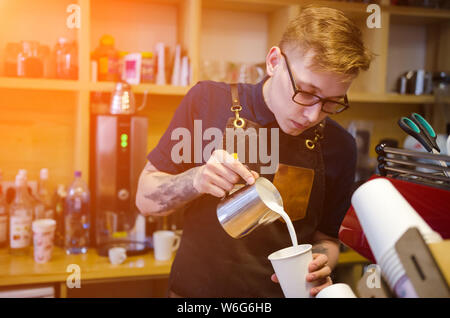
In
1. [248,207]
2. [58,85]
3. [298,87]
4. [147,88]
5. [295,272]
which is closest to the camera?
[295,272]

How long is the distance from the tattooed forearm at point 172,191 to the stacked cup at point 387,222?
2.15 feet

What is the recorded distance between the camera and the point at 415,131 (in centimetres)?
94

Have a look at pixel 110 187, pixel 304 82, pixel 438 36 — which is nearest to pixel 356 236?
pixel 304 82

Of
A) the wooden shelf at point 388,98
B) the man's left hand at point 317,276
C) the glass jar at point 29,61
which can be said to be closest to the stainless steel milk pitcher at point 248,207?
the man's left hand at point 317,276

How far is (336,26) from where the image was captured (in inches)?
38.4

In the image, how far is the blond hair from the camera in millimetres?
952

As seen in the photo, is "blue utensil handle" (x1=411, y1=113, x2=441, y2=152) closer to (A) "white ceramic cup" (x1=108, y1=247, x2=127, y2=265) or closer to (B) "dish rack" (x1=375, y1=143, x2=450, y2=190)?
(B) "dish rack" (x1=375, y1=143, x2=450, y2=190)

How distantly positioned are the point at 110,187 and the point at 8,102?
2.50ft

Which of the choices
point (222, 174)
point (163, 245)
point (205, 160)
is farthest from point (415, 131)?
point (163, 245)

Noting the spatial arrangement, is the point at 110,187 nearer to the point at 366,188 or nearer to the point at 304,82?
the point at 304,82

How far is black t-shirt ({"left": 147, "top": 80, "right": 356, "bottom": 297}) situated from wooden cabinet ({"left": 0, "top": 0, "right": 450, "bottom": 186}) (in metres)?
0.88

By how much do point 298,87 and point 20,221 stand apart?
145 cm

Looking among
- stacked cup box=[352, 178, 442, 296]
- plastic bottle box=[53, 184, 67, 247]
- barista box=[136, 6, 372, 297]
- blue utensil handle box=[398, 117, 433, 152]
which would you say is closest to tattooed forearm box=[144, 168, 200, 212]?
barista box=[136, 6, 372, 297]

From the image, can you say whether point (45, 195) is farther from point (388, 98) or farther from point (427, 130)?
point (388, 98)
